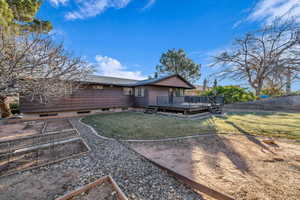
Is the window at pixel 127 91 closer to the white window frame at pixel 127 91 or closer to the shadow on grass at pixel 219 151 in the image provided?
the white window frame at pixel 127 91

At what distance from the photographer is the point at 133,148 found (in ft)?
10.5

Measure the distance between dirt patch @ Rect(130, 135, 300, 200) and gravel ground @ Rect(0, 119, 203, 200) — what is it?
350mm

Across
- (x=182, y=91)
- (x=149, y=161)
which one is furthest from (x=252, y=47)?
(x=149, y=161)

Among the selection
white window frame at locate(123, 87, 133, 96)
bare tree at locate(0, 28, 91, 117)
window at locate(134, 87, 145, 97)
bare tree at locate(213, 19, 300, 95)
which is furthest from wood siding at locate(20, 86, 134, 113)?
bare tree at locate(213, 19, 300, 95)

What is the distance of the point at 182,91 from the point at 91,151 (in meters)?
12.6

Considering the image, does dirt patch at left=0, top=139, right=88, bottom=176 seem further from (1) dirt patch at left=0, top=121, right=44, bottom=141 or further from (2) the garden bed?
(1) dirt patch at left=0, top=121, right=44, bottom=141

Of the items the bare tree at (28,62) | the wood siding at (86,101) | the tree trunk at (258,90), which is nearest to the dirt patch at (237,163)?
the bare tree at (28,62)

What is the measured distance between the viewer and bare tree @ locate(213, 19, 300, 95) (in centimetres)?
1230

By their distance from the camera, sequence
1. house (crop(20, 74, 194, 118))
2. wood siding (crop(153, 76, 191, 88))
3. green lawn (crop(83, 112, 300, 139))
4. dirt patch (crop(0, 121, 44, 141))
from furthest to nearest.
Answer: wood siding (crop(153, 76, 191, 88)) < house (crop(20, 74, 194, 118)) < green lawn (crop(83, 112, 300, 139)) < dirt patch (crop(0, 121, 44, 141))

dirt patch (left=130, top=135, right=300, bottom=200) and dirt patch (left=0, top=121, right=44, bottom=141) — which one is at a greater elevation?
dirt patch (left=0, top=121, right=44, bottom=141)

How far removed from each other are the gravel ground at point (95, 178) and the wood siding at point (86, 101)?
7.09m

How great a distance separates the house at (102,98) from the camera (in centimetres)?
758

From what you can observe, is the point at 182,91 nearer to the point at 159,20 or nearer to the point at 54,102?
the point at 159,20

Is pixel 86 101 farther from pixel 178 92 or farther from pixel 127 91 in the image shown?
pixel 178 92
